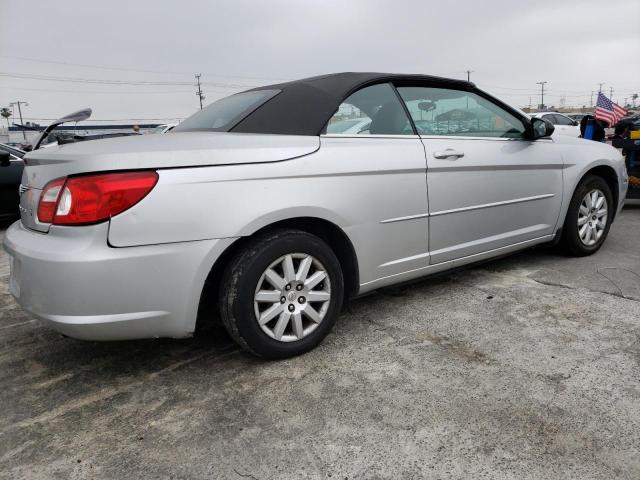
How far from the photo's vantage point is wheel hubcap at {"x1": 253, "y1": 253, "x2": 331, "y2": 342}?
2379 mm

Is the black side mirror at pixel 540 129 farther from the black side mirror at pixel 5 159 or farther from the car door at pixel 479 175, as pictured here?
the black side mirror at pixel 5 159

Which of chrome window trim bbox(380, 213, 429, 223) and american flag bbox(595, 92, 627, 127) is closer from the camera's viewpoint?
chrome window trim bbox(380, 213, 429, 223)

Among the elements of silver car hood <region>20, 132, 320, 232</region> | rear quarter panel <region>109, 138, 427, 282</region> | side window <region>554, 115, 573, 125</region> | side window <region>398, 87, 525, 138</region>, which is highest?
side window <region>554, 115, 573, 125</region>

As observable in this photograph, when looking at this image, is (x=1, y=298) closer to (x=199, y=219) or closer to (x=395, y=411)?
(x=199, y=219)

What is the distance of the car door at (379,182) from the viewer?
102 inches

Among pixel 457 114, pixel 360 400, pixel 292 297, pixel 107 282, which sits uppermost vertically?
pixel 457 114

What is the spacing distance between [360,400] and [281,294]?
63cm

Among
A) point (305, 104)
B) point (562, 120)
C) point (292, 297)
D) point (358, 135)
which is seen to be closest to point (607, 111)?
point (358, 135)

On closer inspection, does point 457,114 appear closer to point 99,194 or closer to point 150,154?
point 150,154

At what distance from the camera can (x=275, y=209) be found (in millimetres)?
2311

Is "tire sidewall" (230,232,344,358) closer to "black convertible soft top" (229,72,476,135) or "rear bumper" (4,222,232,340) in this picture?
"rear bumper" (4,222,232,340)

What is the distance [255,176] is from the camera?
227 centimetres

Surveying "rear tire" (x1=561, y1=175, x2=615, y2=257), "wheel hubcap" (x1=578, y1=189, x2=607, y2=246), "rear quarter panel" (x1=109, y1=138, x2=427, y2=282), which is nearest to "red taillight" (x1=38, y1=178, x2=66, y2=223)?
"rear quarter panel" (x1=109, y1=138, x2=427, y2=282)

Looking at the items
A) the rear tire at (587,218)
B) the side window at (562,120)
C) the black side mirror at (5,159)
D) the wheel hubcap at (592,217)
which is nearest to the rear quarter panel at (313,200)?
the rear tire at (587,218)
